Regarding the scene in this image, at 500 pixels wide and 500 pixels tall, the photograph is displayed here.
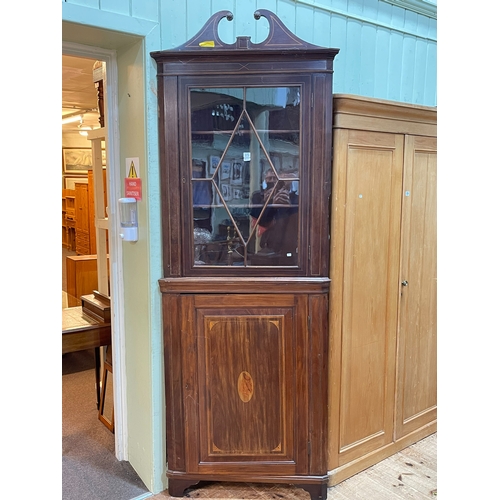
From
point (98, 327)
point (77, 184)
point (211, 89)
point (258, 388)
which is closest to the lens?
point (211, 89)

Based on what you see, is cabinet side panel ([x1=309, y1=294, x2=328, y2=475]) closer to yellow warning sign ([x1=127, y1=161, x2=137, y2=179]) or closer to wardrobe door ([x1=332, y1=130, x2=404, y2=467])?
wardrobe door ([x1=332, y1=130, x2=404, y2=467])

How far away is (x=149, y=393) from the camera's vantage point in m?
2.25

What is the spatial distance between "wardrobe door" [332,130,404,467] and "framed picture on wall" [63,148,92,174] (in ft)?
27.5

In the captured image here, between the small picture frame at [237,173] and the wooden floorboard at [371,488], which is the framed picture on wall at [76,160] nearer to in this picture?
the small picture frame at [237,173]

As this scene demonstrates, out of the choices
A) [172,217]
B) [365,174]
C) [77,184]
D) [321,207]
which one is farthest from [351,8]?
[77,184]

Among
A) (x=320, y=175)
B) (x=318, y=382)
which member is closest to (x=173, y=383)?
(x=318, y=382)

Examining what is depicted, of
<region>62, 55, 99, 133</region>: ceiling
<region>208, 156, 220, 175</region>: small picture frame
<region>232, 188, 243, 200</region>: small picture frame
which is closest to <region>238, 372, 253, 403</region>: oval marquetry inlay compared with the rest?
<region>232, 188, 243, 200</region>: small picture frame

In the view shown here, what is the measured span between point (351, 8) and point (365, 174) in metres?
1.05

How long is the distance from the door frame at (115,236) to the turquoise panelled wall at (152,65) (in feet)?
0.10

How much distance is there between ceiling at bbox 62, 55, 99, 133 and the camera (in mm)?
3645

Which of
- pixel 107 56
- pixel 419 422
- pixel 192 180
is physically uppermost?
pixel 107 56

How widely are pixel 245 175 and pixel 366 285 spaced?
0.83 metres

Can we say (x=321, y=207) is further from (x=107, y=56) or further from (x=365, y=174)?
(x=107, y=56)

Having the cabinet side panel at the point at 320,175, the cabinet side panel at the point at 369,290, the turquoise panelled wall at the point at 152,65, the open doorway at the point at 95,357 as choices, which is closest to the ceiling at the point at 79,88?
the open doorway at the point at 95,357
